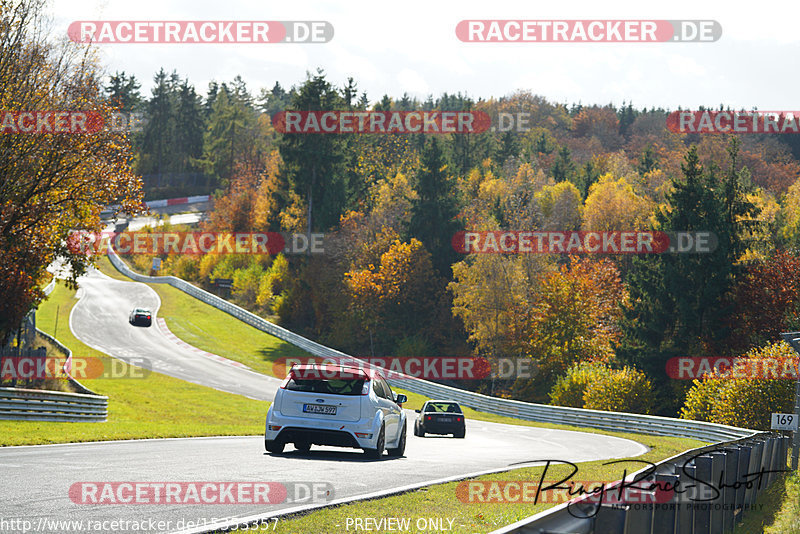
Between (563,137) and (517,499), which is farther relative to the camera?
(563,137)

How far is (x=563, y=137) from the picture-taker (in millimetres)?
151125

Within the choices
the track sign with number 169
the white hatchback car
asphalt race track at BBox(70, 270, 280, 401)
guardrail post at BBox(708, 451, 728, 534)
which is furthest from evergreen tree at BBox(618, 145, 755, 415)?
guardrail post at BBox(708, 451, 728, 534)

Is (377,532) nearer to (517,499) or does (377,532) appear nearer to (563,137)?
(517,499)

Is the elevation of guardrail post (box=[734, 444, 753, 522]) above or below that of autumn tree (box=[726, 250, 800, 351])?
below

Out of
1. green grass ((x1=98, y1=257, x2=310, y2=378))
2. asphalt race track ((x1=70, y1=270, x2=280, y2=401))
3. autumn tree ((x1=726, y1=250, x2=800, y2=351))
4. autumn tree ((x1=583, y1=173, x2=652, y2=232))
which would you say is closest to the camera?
Answer: asphalt race track ((x1=70, y1=270, x2=280, y2=401))

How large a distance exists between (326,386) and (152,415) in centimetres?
2006

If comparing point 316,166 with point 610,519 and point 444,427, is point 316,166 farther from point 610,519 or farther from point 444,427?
point 610,519

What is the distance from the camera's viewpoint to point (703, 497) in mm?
9055

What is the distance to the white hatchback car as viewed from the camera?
1555 centimetres

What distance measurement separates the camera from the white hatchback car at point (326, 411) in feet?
51.0

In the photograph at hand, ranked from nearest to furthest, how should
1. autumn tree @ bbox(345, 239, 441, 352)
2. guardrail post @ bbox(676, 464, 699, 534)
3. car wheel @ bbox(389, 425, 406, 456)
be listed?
guardrail post @ bbox(676, 464, 699, 534), car wheel @ bbox(389, 425, 406, 456), autumn tree @ bbox(345, 239, 441, 352)

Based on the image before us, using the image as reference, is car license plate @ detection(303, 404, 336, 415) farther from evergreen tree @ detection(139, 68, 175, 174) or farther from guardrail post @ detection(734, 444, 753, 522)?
evergreen tree @ detection(139, 68, 175, 174)

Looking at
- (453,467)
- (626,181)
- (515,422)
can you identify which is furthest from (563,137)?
(453,467)

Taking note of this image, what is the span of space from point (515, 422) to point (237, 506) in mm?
36170
